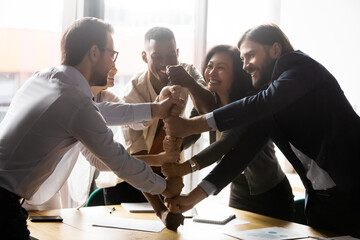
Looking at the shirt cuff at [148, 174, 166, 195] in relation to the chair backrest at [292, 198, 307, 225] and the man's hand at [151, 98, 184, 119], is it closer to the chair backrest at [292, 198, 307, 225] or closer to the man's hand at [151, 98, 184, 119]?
the man's hand at [151, 98, 184, 119]

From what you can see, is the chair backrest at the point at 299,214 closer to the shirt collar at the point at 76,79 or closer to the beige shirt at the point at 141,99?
the beige shirt at the point at 141,99

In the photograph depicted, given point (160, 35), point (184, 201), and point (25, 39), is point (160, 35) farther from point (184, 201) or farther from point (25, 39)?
point (25, 39)

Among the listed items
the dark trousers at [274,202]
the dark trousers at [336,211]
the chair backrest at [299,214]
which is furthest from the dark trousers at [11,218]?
the chair backrest at [299,214]

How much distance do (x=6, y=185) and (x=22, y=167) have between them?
85 mm

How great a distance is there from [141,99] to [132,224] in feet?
3.36

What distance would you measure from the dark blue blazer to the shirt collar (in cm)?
66

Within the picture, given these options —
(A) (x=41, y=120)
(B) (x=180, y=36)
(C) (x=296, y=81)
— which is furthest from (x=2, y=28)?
(C) (x=296, y=81)

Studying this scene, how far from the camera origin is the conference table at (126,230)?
216 centimetres

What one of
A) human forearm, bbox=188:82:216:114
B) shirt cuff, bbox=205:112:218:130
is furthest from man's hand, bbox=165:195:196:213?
human forearm, bbox=188:82:216:114

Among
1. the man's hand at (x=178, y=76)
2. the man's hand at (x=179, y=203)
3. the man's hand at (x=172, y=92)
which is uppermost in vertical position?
the man's hand at (x=178, y=76)

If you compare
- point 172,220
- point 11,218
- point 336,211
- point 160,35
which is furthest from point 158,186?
point 160,35

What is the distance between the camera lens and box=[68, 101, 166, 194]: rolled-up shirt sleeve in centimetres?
196

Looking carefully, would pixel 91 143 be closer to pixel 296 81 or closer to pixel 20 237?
pixel 20 237

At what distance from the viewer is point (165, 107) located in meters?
2.60
